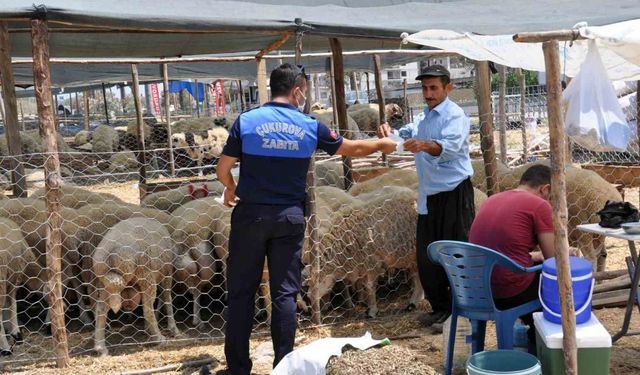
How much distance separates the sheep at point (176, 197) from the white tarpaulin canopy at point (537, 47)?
3407 mm

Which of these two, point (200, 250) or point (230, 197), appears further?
point (200, 250)

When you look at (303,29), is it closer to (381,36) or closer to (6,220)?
(381,36)

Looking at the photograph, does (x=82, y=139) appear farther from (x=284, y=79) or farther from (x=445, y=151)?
(x=284, y=79)

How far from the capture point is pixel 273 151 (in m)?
4.15

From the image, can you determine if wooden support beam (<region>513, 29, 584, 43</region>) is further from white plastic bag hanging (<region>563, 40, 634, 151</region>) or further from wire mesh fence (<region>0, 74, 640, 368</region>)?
wire mesh fence (<region>0, 74, 640, 368</region>)

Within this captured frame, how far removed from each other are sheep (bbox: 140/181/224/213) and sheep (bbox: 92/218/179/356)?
1719 millimetres

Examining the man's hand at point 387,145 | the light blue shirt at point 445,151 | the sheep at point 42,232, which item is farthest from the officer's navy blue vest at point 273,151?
the sheep at point 42,232

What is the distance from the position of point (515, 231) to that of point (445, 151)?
1.20 m

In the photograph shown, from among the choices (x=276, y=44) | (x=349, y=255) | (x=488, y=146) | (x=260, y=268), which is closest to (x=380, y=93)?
(x=488, y=146)

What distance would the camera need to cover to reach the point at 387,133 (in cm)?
473

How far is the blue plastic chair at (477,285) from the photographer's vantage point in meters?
3.84

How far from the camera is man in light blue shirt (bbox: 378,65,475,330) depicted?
511 centimetres

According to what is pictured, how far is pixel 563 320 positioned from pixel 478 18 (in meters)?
3.57

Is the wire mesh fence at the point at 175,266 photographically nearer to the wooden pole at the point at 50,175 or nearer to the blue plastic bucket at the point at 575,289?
the wooden pole at the point at 50,175
